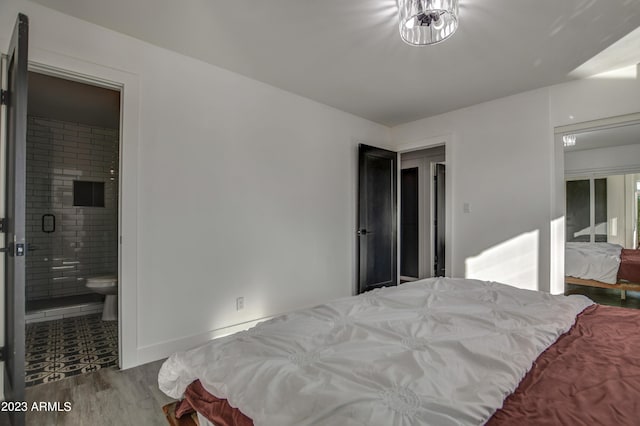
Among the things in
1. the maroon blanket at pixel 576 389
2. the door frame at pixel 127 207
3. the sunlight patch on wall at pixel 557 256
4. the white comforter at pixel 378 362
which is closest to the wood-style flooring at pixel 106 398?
the door frame at pixel 127 207

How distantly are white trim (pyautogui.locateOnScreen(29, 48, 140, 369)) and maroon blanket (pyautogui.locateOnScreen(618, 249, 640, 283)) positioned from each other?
482cm

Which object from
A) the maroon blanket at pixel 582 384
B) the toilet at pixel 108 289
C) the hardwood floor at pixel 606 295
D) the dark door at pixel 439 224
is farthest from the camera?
the dark door at pixel 439 224

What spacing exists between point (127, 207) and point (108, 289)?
5.84 feet

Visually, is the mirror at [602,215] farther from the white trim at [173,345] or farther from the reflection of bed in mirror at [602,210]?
→ the white trim at [173,345]

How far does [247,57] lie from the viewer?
2717mm

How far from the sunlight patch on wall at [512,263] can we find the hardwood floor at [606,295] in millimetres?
505

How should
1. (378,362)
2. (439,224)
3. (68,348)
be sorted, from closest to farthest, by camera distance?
(378,362), (68,348), (439,224)

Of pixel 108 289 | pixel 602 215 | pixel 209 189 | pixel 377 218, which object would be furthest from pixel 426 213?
pixel 108 289

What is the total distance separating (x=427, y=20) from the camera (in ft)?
6.24

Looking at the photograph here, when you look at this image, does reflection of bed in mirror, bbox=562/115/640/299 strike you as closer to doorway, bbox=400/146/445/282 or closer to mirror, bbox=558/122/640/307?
mirror, bbox=558/122/640/307

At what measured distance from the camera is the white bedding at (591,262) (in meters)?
3.55

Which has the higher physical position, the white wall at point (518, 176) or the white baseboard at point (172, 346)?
the white wall at point (518, 176)

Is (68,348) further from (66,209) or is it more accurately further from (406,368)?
(406,368)

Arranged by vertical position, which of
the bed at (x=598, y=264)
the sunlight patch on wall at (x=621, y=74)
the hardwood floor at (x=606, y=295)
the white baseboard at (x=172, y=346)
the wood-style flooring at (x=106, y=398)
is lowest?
the wood-style flooring at (x=106, y=398)
